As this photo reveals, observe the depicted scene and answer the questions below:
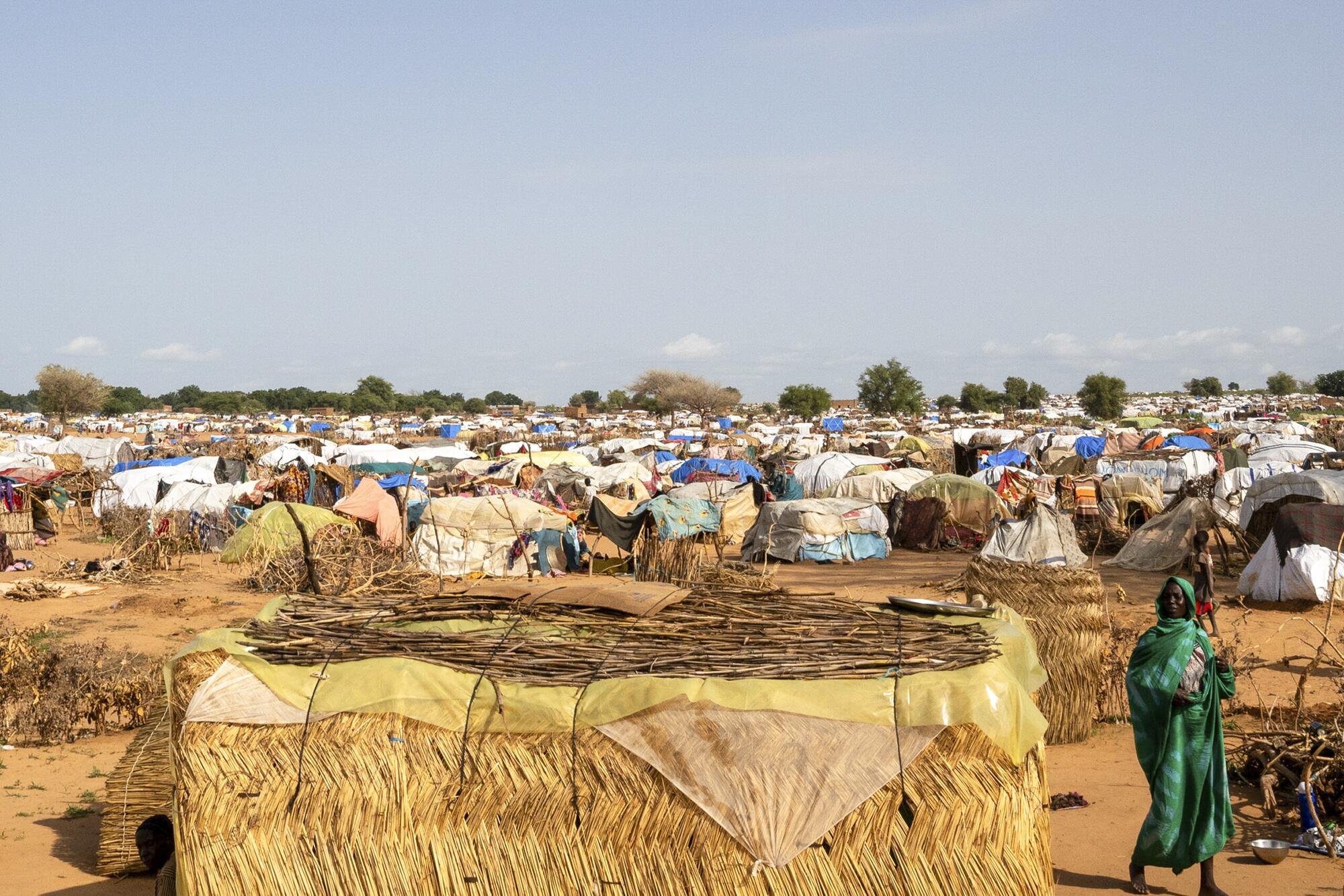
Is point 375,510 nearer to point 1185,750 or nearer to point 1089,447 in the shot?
point 1185,750

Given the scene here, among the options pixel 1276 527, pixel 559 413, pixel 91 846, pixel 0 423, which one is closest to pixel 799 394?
pixel 559 413

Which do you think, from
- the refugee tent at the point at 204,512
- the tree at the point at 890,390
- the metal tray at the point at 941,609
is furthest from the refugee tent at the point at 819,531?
the tree at the point at 890,390

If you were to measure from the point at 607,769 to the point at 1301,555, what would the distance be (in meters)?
13.1

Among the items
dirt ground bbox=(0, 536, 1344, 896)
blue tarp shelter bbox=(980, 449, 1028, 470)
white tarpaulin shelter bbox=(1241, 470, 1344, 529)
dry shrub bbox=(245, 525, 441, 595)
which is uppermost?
white tarpaulin shelter bbox=(1241, 470, 1344, 529)

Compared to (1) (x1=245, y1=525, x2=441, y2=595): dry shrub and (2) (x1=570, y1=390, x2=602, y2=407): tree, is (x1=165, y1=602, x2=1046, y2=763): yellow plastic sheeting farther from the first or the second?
(2) (x1=570, y1=390, x2=602, y2=407): tree

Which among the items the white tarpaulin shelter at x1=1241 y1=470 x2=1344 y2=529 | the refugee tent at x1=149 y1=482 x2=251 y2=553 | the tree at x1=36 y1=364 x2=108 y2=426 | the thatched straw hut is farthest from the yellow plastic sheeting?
the tree at x1=36 y1=364 x2=108 y2=426

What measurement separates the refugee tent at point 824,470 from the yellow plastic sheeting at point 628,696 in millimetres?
24971

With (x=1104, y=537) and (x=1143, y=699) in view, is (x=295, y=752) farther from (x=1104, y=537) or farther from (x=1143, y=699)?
(x=1104, y=537)

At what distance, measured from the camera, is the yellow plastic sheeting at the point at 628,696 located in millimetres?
4836

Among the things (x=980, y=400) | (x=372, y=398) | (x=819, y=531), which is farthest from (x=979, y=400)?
(x=819, y=531)

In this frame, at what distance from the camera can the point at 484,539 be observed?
19.6m

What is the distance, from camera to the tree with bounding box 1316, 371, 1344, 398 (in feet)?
316

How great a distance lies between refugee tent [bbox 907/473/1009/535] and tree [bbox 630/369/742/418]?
64960mm

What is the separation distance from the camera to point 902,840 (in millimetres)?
4797
